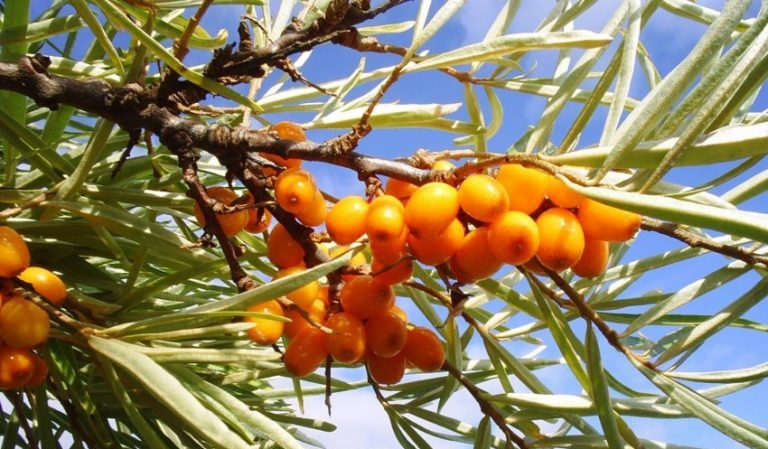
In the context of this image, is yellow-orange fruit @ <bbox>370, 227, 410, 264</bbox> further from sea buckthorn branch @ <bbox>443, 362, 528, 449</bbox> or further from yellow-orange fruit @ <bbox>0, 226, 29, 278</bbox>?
yellow-orange fruit @ <bbox>0, 226, 29, 278</bbox>

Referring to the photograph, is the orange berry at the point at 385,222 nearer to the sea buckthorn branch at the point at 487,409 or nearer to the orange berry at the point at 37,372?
the sea buckthorn branch at the point at 487,409

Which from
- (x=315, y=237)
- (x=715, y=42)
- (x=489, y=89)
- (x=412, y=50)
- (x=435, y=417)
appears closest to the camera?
(x=715, y=42)

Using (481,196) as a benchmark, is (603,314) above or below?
above

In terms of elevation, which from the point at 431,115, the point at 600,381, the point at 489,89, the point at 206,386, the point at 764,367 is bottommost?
the point at 206,386

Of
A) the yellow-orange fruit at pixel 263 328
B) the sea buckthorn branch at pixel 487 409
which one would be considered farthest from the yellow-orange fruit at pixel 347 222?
the sea buckthorn branch at pixel 487 409

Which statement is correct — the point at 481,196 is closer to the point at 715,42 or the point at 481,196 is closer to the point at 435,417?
the point at 715,42

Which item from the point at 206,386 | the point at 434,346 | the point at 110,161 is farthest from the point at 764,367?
the point at 110,161

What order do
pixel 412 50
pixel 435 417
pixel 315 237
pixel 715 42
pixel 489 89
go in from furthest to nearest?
pixel 435 417
pixel 489 89
pixel 315 237
pixel 412 50
pixel 715 42
